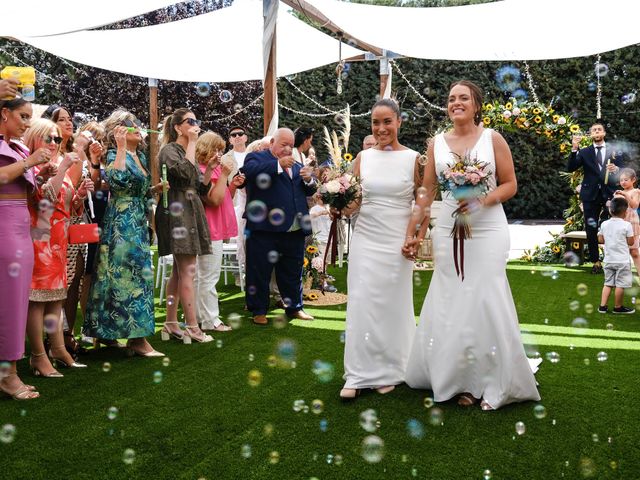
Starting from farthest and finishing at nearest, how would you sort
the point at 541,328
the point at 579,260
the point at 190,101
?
1. the point at 190,101
2. the point at 579,260
3. the point at 541,328

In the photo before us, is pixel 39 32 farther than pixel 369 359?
Yes

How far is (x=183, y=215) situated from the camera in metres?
5.72

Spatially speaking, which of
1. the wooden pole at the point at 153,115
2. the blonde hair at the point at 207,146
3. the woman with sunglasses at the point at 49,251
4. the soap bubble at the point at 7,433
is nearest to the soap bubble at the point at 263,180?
the blonde hair at the point at 207,146

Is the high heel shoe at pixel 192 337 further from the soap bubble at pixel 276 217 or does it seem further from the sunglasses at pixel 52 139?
the sunglasses at pixel 52 139

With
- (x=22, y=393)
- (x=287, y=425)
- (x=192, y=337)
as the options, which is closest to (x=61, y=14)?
(x=192, y=337)

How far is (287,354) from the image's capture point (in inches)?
220

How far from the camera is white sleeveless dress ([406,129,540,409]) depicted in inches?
158

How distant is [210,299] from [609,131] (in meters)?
15.3

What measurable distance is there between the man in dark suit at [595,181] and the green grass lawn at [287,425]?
5.42 meters

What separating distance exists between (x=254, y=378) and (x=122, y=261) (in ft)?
4.38

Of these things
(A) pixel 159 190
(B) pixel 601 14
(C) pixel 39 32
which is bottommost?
(A) pixel 159 190

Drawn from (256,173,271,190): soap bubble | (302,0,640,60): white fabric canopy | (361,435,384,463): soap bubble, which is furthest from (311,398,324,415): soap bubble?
(302,0,640,60): white fabric canopy

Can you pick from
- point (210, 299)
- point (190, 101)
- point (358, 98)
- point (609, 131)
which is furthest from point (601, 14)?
point (190, 101)

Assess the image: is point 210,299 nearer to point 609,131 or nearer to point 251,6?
point 251,6
